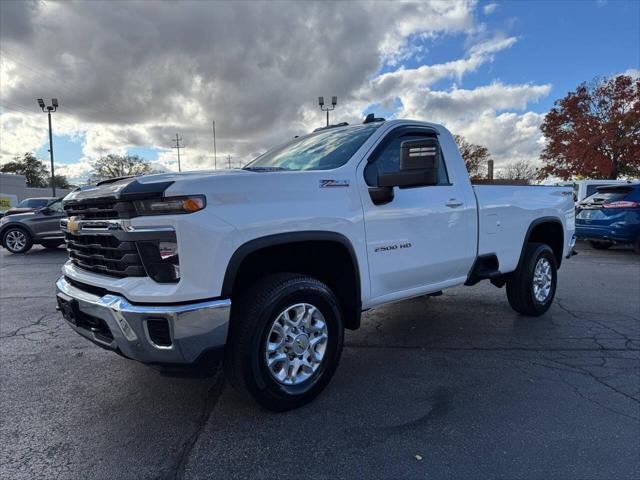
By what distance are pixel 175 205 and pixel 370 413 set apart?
186cm

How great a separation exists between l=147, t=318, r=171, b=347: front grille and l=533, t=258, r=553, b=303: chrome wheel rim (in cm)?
427

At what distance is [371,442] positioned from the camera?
2.66 meters

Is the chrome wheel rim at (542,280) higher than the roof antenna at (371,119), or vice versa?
the roof antenna at (371,119)

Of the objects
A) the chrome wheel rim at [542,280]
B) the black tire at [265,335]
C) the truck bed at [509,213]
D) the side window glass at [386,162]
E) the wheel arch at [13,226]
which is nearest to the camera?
the black tire at [265,335]

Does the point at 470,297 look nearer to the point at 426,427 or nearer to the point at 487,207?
the point at 487,207

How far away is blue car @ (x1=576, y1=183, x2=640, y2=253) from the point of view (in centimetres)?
1064

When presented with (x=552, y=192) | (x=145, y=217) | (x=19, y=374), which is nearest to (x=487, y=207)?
(x=552, y=192)

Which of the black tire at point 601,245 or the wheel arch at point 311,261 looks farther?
the black tire at point 601,245

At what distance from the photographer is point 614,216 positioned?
10.8 m

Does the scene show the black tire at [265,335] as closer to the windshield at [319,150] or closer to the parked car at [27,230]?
the windshield at [319,150]

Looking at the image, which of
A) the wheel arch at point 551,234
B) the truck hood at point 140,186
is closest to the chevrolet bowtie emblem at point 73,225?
the truck hood at point 140,186

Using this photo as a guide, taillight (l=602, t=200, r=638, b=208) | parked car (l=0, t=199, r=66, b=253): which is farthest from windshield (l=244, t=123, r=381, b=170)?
parked car (l=0, t=199, r=66, b=253)

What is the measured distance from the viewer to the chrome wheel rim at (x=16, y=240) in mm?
12133

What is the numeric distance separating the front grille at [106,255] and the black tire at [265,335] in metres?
0.67
